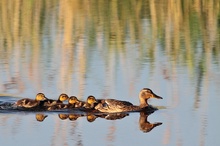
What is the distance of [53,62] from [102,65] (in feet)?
2.36

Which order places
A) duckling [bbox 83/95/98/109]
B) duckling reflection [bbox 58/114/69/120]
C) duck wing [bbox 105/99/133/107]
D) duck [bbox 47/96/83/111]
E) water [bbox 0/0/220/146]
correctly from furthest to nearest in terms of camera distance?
1. duck [bbox 47/96/83/111]
2. duckling [bbox 83/95/98/109]
3. duck wing [bbox 105/99/133/107]
4. duckling reflection [bbox 58/114/69/120]
5. water [bbox 0/0/220/146]

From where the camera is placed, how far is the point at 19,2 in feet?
57.3

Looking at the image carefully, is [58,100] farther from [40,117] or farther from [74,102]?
[40,117]

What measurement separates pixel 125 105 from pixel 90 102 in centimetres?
41

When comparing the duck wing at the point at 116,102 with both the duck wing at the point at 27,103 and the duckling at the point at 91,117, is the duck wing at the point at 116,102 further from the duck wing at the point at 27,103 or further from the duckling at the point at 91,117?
the duck wing at the point at 27,103

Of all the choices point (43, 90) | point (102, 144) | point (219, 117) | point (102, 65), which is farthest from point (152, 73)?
point (102, 144)

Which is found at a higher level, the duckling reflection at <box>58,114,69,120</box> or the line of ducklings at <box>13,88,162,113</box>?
the line of ducklings at <box>13,88,162,113</box>

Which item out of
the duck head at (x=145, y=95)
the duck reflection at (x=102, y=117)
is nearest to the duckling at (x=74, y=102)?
the duck reflection at (x=102, y=117)

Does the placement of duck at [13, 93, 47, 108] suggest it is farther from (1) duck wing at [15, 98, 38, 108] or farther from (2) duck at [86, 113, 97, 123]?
(2) duck at [86, 113, 97, 123]

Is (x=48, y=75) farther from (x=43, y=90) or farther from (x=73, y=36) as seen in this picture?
(x=73, y=36)

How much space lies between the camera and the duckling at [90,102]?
10734 mm

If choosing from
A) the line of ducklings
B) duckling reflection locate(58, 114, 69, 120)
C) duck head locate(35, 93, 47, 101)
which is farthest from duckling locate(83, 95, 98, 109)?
duck head locate(35, 93, 47, 101)

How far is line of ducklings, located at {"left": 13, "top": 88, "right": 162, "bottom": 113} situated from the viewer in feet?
35.3

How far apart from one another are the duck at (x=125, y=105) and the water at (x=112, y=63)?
0.11 m
